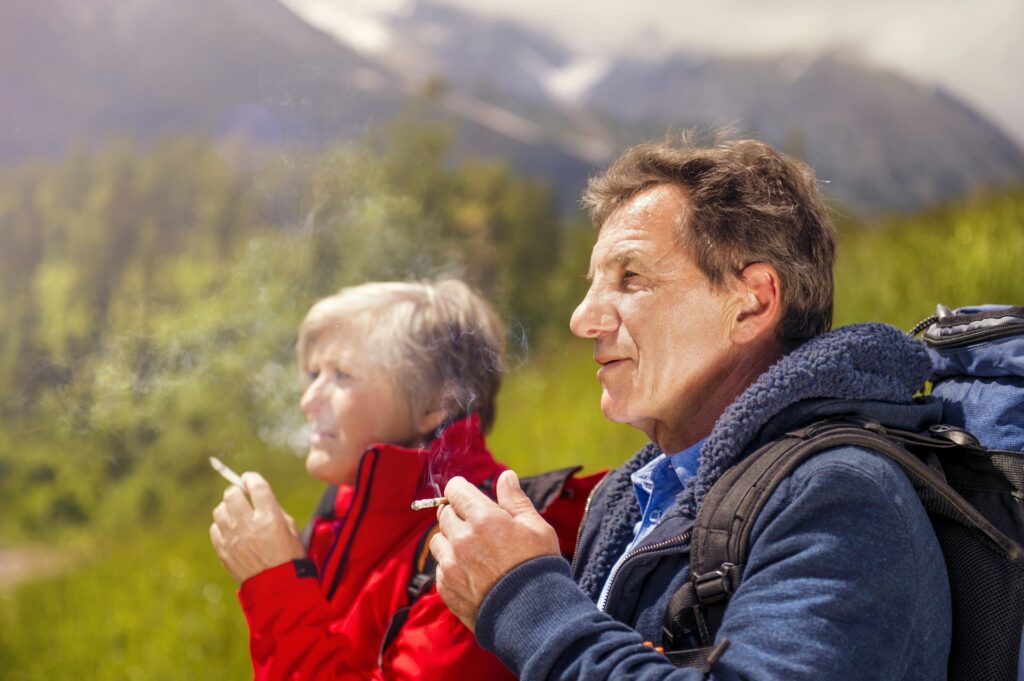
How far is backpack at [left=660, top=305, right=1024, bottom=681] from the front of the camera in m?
1.51

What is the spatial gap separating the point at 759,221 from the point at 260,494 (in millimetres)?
1313

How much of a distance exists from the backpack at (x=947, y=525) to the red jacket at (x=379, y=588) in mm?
531

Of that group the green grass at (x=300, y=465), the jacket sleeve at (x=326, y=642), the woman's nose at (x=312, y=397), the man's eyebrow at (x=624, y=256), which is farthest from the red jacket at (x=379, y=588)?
the green grass at (x=300, y=465)

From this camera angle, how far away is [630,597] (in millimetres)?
1710

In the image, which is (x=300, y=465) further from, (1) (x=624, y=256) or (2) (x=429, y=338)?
(1) (x=624, y=256)

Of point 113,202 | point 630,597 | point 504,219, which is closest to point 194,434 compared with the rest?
point 113,202

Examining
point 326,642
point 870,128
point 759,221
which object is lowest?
point 326,642

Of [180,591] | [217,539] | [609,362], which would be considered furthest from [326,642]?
[180,591]

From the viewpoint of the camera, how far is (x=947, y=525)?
1.57m

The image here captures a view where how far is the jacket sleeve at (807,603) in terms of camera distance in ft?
4.46

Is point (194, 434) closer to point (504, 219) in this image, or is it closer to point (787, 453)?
point (504, 219)

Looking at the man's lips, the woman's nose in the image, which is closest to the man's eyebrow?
the man's lips

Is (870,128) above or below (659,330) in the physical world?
above

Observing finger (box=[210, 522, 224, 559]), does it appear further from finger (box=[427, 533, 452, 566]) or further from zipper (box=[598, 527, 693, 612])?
zipper (box=[598, 527, 693, 612])
